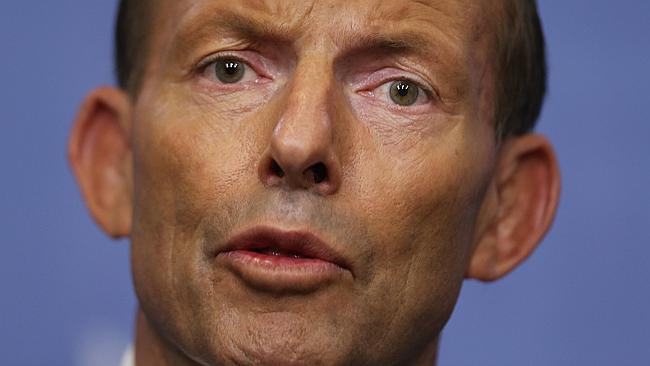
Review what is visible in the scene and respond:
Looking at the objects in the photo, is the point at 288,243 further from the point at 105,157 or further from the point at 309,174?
the point at 105,157

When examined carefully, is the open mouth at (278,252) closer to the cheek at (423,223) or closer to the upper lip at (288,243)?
the upper lip at (288,243)

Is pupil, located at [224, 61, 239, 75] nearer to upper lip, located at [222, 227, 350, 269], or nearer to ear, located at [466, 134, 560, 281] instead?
upper lip, located at [222, 227, 350, 269]

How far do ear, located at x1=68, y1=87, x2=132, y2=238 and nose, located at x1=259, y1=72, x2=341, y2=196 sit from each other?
61cm

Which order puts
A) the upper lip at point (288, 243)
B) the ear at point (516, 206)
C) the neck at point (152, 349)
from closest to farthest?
the upper lip at point (288, 243) → the neck at point (152, 349) → the ear at point (516, 206)

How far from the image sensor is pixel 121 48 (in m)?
3.16

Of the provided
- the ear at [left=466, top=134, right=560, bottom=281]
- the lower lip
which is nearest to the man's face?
the lower lip

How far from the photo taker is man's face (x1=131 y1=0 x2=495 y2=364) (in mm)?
2512

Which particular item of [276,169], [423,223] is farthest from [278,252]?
[423,223]

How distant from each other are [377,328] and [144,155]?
0.59 metres

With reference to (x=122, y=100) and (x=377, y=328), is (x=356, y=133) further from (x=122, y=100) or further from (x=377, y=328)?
(x=122, y=100)

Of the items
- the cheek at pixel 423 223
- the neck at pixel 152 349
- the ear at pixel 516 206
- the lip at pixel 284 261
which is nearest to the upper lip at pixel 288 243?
the lip at pixel 284 261

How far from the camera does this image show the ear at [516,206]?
302 centimetres

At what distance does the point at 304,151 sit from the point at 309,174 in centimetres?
5

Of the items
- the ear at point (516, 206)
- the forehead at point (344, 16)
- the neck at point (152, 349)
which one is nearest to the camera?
the forehead at point (344, 16)
